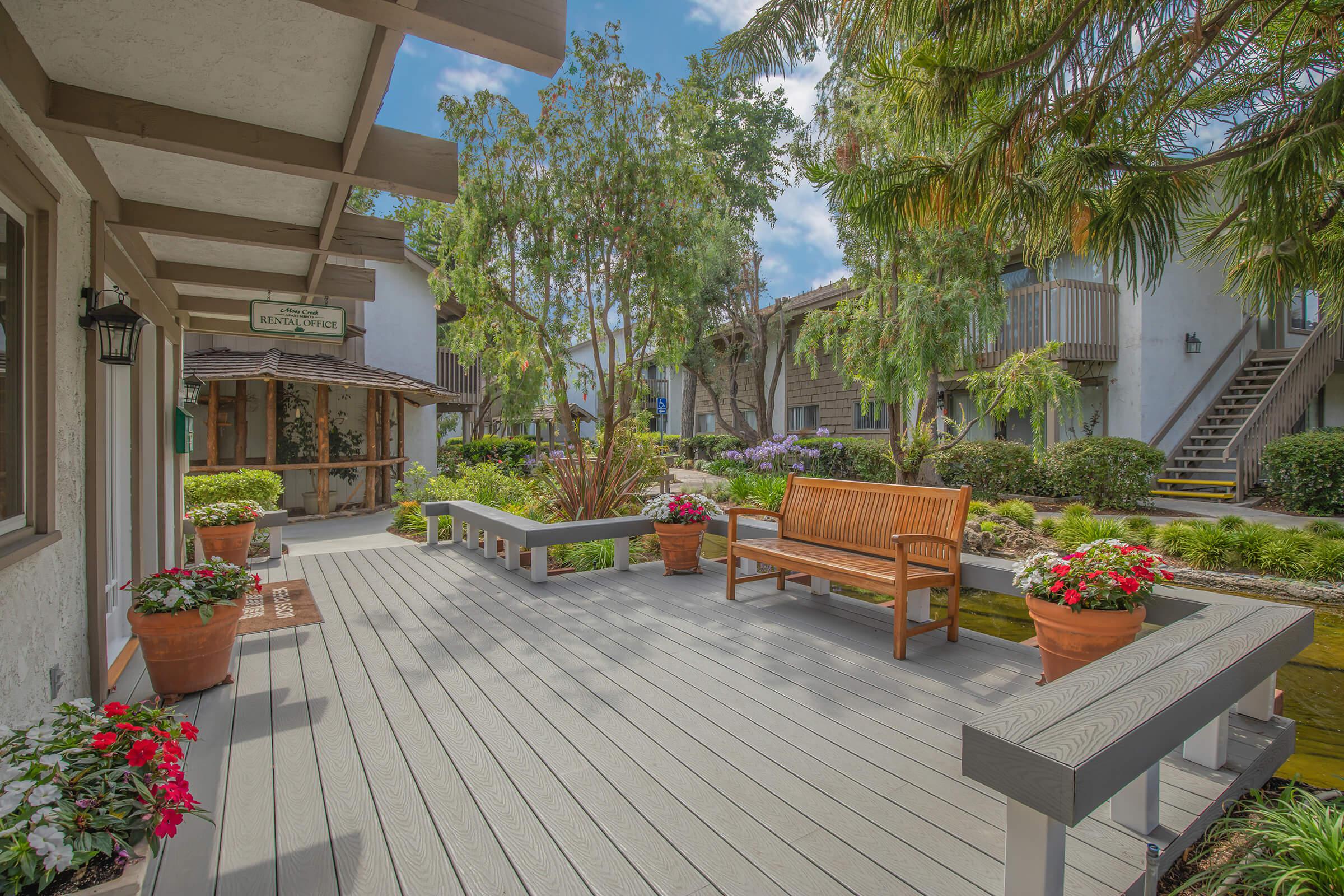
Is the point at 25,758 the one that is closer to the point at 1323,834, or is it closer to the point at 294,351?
the point at 1323,834

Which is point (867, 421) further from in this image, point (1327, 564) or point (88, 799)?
point (88, 799)

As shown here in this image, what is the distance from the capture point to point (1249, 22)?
159 inches

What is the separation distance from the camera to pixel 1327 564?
553cm

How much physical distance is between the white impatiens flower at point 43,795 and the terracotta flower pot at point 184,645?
1.94 metres

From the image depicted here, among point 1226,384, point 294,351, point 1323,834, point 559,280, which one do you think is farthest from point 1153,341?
point 294,351

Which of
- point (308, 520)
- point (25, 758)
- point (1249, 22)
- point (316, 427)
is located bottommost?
point (308, 520)

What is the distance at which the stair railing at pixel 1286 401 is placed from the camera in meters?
9.59

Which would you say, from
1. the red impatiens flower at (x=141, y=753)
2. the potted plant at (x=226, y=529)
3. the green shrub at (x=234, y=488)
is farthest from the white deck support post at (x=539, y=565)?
the green shrub at (x=234, y=488)

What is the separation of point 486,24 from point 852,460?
36.8 feet

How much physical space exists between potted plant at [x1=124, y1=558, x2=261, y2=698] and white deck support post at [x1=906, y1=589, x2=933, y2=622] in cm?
352

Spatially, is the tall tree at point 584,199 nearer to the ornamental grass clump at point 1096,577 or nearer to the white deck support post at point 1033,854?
the ornamental grass clump at point 1096,577

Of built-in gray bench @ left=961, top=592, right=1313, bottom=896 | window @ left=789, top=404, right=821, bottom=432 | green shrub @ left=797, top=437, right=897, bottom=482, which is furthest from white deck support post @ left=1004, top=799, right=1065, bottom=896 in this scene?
window @ left=789, top=404, right=821, bottom=432

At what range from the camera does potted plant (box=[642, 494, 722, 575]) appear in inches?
205

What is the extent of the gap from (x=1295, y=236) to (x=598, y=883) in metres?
4.79
